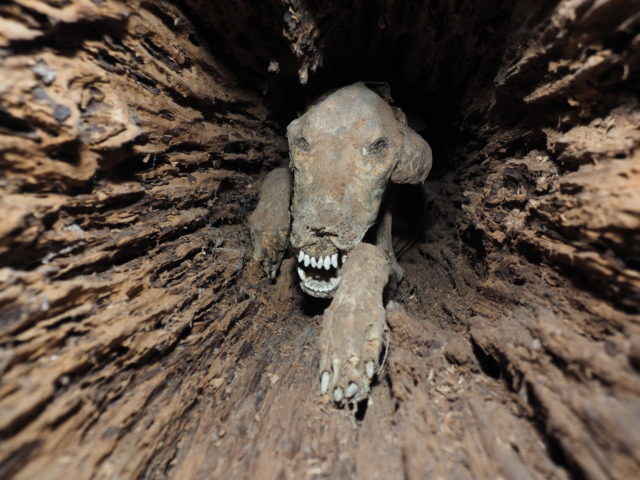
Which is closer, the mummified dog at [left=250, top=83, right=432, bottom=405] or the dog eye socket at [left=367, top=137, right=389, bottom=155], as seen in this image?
the mummified dog at [left=250, top=83, right=432, bottom=405]

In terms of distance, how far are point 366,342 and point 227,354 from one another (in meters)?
1.16

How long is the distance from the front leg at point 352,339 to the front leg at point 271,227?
3.53ft

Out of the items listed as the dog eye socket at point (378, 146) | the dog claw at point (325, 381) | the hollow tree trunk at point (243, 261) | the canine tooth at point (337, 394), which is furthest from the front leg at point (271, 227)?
the canine tooth at point (337, 394)

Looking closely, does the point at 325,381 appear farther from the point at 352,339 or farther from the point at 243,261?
the point at 243,261

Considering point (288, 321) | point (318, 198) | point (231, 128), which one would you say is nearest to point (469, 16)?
point (318, 198)

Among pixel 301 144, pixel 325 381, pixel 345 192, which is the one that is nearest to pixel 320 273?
pixel 345 192

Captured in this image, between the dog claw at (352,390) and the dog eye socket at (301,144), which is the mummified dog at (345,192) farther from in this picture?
the dog claw at (352,390)

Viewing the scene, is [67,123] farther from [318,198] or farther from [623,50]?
[623,50]

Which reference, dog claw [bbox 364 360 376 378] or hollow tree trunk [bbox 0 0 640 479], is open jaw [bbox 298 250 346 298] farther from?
dog claw [bbox 364 360 376 378]

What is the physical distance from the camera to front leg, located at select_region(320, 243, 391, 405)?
1.93 meters

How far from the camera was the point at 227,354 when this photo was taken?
2445 millimetres

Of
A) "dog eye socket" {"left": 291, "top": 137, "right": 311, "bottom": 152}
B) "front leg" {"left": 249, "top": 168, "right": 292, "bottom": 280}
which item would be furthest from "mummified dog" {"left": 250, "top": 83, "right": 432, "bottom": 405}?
"front leg" {"left": 249, "top": 168, "right": 292, "bottom": 280}

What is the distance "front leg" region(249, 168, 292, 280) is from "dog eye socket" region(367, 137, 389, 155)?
1072 mm

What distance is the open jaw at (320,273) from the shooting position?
249 centimetres
